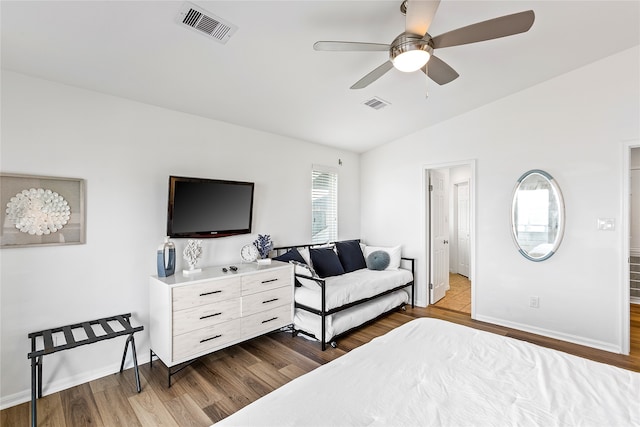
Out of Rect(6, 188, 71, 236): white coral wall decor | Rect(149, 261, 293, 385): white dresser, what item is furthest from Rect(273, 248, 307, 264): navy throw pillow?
Rect(6, 188, 71, 236): white coral wall decor

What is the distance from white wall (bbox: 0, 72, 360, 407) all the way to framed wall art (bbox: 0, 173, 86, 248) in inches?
2.4

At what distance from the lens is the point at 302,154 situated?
4.35m

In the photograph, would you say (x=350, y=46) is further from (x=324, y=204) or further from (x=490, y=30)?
(x=324, y=204)

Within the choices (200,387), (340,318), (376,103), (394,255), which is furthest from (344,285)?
(376,103)

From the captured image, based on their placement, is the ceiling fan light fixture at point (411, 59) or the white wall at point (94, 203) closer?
the ceiling fan light fixture at point (411, 59)

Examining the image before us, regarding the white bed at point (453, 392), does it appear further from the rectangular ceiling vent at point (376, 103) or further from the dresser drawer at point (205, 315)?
the rectangular ceiling vent at point (376, 103)

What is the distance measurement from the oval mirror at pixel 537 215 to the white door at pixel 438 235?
3.74 ft

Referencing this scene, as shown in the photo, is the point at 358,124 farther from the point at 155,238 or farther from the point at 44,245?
the point at 44,245

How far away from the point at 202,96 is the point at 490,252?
12.6 ft

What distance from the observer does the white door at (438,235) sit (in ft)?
15.0

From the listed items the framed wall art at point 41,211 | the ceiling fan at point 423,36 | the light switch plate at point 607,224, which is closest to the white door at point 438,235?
the light switch plate at point 607,224

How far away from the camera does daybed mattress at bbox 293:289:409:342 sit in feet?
10.5

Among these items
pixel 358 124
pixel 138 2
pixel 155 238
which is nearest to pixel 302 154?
pixel 358 124

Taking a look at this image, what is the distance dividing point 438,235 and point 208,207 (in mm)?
3539
